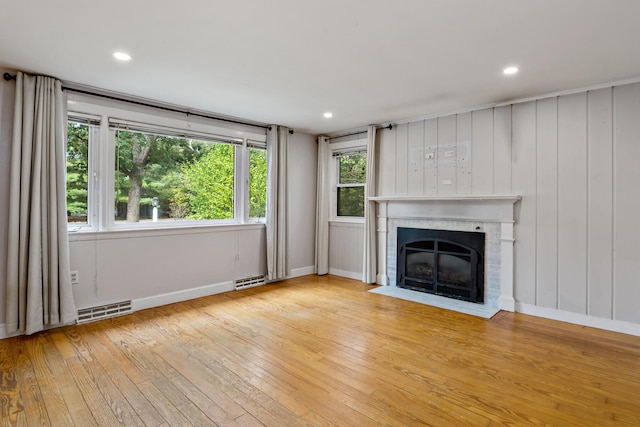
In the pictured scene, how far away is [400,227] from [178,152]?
3.18 metres

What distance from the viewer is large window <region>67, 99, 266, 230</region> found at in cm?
347

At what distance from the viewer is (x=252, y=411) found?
196cm

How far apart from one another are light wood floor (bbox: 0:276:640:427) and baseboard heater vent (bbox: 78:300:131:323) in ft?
0.49

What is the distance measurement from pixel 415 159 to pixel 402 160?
0.20 meters

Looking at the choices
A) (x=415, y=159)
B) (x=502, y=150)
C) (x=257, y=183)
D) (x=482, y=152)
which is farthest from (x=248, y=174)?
(x=502, y=150)

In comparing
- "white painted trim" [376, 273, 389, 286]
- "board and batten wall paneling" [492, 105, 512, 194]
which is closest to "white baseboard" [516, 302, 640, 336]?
"board and batten wall paneling" [492, 105, 512, 194]

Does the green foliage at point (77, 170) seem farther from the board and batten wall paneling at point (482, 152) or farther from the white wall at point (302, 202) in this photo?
the board and batten wall paneling at point (482, 152)

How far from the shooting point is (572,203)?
11.1 ft

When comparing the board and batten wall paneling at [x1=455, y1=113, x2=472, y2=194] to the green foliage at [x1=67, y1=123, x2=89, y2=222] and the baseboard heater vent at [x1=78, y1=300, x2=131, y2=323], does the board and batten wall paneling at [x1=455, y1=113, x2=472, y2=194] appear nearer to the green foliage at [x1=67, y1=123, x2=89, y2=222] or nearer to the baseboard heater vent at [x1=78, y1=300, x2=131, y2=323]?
the baseboard heater vent at [x1=78, y1=300, x2=131, y2=323]

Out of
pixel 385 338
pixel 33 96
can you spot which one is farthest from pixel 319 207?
pixel 33 96

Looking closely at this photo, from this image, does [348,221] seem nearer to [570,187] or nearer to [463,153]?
[463,153]

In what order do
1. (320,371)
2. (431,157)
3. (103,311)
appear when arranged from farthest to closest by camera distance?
(431,157) → (103,311) → (320,371)

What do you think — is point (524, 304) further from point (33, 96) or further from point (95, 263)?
point (33, 96)

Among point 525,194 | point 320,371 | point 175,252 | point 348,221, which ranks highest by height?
point 525,194
